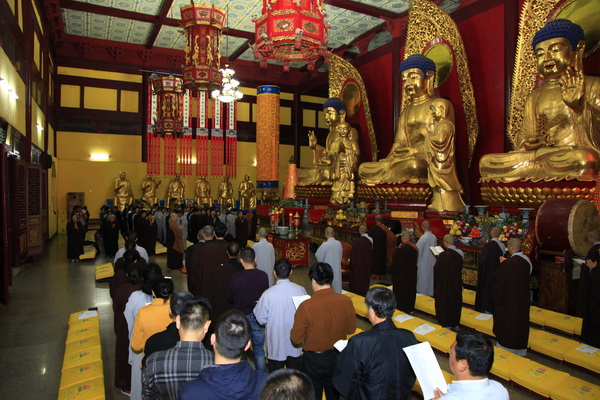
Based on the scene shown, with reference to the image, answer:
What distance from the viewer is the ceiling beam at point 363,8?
11.0m

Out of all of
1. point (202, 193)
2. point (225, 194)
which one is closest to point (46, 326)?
point (202, 193)

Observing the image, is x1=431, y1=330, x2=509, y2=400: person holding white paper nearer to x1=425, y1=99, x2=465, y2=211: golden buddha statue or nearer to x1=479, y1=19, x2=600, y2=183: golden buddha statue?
x1=479, y1=19, x2=600, y2=183: golden buddha statue

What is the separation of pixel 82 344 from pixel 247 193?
1348cm

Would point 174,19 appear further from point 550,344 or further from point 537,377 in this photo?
point 537,377

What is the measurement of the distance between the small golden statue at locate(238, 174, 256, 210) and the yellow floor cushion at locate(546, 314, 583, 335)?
13386 millimetres

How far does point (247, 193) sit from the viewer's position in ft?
56.6

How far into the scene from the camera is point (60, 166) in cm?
1511

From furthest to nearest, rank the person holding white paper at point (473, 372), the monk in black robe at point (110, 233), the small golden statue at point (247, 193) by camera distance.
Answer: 1. the small golden statue at point (247, 193)
2. the monk in black robe at point (110, 233)
3. the person holding white paper at point (473, 372)

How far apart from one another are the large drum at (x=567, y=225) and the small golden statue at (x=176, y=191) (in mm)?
13315

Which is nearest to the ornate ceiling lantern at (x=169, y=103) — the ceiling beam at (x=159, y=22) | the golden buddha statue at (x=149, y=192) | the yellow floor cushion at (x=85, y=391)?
the ceiling beam at (x=159, y=22)

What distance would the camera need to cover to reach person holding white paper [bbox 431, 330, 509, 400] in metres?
1.54

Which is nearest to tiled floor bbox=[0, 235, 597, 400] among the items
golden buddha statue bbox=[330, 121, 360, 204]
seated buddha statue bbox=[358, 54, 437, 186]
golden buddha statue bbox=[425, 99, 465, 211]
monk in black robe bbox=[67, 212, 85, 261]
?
monk in black robe bbox=[67, 212, 85, 261]

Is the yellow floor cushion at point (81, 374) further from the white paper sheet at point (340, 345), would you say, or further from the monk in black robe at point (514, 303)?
the monk in black robe at point (514, 303)

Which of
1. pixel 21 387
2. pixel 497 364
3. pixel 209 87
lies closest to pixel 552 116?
pixel 497 364
